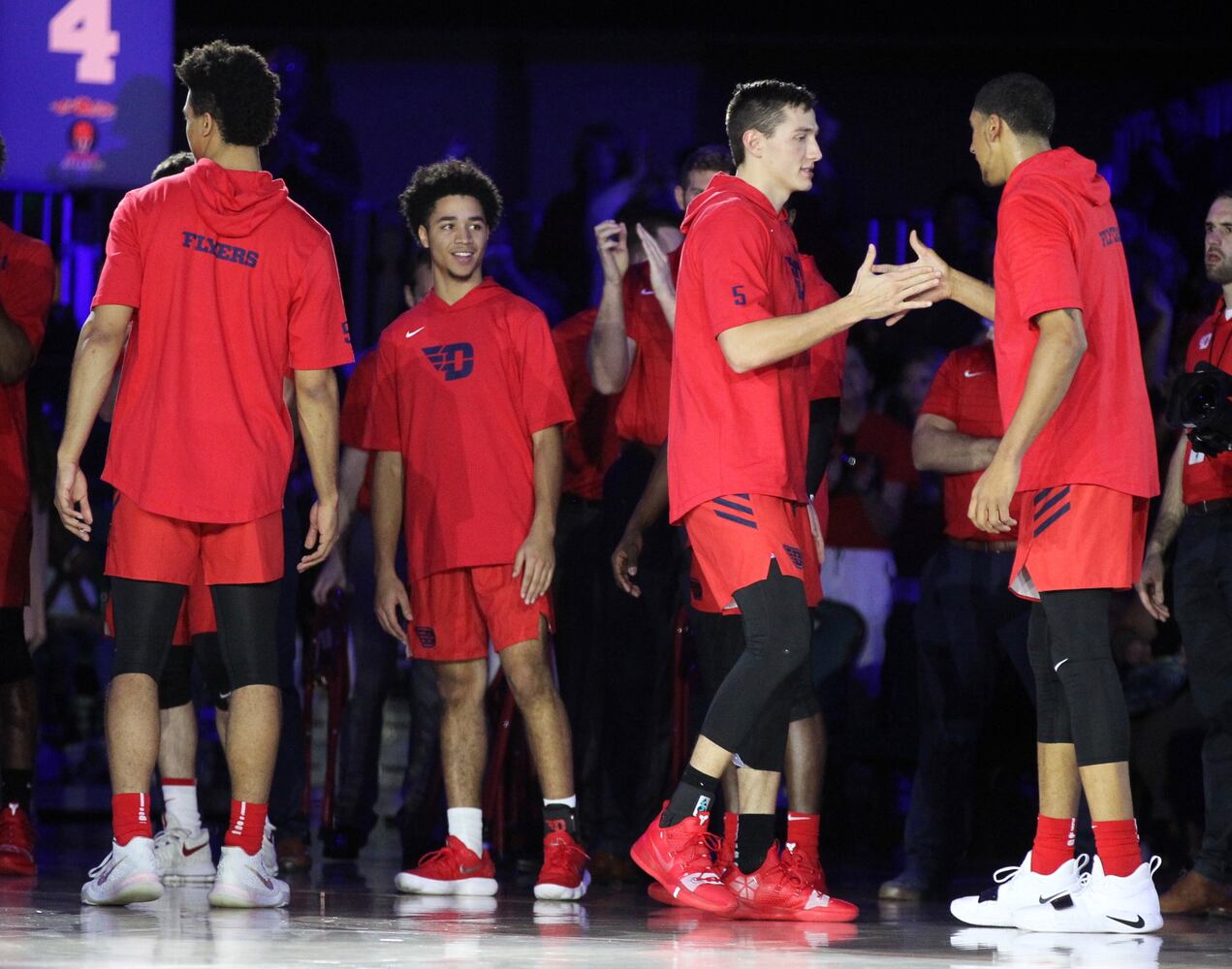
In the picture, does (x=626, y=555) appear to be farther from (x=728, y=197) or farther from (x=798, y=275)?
(x=728, y=197)

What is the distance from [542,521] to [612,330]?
679mm

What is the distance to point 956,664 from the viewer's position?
514cm

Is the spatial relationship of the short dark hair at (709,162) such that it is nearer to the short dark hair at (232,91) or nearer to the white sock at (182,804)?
the short dark hair at (232,91)

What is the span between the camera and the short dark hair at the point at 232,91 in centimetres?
433

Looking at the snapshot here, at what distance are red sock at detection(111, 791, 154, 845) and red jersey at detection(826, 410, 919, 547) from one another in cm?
321

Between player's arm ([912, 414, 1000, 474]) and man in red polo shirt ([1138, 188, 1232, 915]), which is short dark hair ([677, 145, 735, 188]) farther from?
man in red polo shirt ([1138, 188, 1232, 915])

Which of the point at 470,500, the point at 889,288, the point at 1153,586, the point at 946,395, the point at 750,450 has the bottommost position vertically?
the point at 1153,586

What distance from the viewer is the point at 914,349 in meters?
7.42

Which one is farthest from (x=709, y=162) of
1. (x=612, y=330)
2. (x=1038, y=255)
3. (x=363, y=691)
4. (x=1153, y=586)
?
(x=363, y=691)

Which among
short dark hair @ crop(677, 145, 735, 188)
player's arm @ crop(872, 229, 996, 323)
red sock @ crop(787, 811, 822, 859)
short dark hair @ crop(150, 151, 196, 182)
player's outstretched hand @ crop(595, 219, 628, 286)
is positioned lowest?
red sock @ crop(787, 811, 822, 859)

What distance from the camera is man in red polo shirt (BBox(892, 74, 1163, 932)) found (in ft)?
12.7

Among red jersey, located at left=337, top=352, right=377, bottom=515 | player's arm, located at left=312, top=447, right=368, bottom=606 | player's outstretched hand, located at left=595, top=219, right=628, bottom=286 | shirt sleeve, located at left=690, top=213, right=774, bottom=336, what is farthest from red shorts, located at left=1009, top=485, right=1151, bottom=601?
player's arm, located at left=312, top=447, right=368, bottom=606

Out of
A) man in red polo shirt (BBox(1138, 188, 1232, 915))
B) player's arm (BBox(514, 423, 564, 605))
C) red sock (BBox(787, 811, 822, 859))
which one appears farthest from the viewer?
player's arm (BBox(514, 423, 564, 605))

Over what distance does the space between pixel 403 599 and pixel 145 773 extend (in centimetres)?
105
